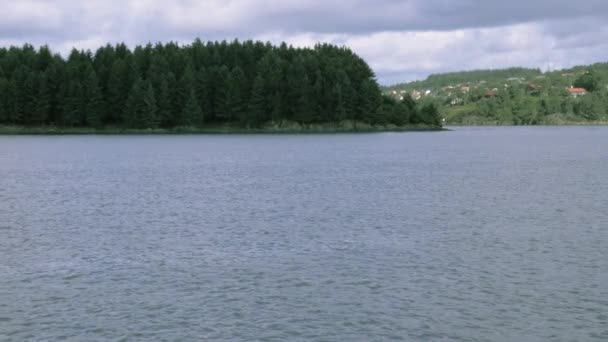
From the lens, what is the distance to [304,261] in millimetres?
26594

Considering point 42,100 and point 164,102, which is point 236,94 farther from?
point 42,100

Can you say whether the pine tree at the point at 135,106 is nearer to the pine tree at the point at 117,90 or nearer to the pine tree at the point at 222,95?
the pine tree at the point at 117,90

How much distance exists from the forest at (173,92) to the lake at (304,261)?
Answer: 110684mm

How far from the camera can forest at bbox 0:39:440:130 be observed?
162 metres

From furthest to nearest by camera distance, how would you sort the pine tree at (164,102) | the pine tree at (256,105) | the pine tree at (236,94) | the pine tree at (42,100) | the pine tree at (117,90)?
1. the pine tree at (236,94)
2. the pine tree at (256,105)
3. the pine tree at (117,90)
4. the pine tree at (164,102)
5. the pine tree at (42,100)

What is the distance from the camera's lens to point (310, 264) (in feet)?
85.6

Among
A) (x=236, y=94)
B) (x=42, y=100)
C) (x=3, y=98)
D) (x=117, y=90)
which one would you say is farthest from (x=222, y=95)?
(x=3, y=98)

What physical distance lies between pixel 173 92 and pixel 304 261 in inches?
5720

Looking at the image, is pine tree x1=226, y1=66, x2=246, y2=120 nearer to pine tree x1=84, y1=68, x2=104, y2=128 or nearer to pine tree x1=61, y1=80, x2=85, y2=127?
pine tree x1=84, y1=68, x2=104, y2=128

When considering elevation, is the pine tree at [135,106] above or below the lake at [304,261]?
above

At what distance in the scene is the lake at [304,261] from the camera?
18.9 metres

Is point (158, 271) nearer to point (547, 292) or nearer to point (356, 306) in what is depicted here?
point (356, 306)

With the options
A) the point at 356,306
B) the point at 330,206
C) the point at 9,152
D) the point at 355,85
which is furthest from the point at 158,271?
the point at 355,85

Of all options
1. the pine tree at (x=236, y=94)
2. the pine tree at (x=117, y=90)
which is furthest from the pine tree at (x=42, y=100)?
the pine tree at (x=236, y=94)
